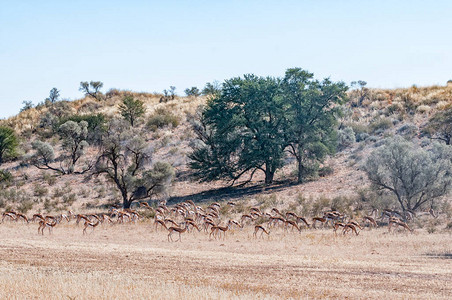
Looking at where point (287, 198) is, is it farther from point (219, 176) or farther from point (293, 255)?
point (293, 255)

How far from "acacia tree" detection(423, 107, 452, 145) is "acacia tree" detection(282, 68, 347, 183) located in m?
9.87

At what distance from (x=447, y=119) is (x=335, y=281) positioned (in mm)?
36128

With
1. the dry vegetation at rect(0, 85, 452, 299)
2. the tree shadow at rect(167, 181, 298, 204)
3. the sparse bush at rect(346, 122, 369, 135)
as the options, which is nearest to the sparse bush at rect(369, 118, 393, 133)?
the sparse bush at rect(346, 122, 369, 135)

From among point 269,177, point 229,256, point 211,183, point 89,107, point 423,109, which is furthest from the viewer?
point 89,107

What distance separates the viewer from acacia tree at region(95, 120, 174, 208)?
3556cm

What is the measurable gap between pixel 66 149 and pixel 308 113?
92.5 ft

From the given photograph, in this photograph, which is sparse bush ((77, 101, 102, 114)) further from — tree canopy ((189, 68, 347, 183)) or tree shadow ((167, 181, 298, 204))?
tree shadow ((167, 181, 298, 204))

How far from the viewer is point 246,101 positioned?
43.0m

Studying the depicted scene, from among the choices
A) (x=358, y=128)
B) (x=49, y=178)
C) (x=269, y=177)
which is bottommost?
(x=269, y=177)

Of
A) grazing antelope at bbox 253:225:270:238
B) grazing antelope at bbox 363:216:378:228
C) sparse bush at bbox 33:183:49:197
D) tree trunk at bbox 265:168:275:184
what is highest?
tree trunk at bbox 265:168:275:184

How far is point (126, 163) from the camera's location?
37.0 m

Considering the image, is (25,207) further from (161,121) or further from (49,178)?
(161,121)

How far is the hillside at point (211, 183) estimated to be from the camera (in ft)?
129

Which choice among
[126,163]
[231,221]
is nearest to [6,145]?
[126,163]
